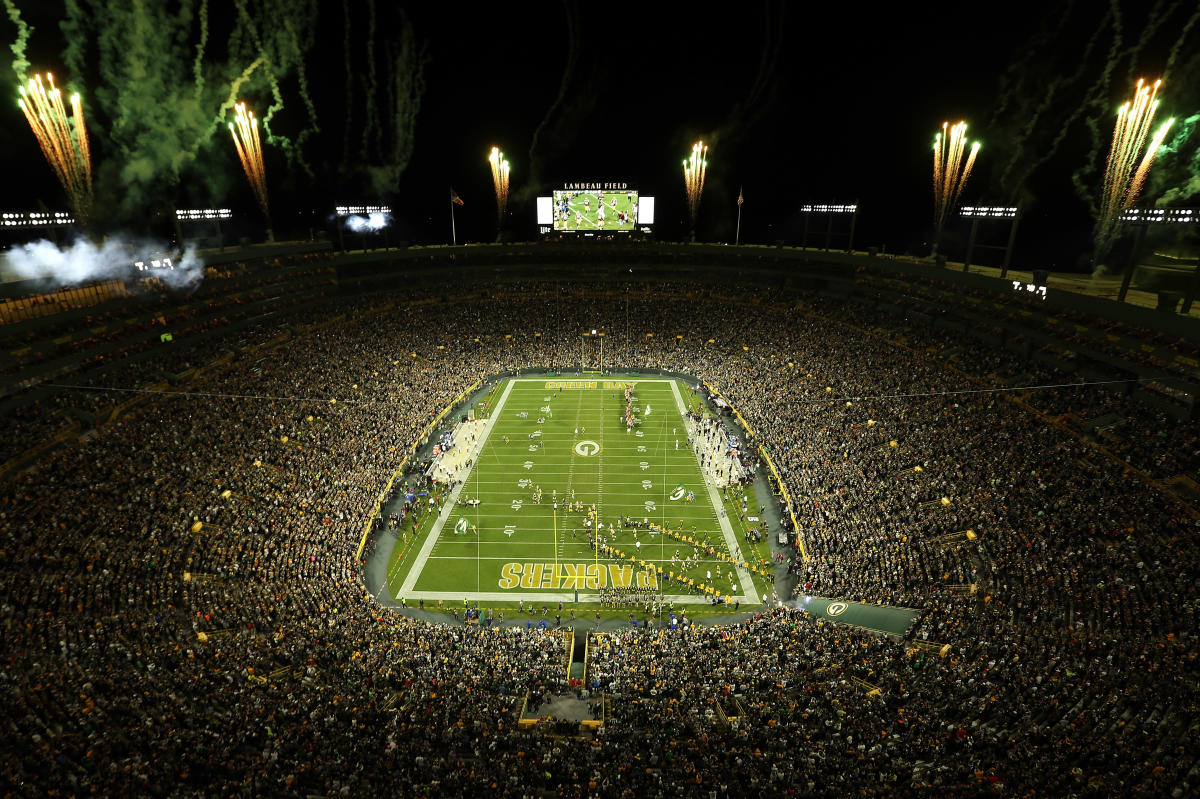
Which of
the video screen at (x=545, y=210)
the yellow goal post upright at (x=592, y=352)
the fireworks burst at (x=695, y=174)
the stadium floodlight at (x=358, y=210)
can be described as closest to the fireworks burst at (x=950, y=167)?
the fireworks burst at (x=695, y=174)

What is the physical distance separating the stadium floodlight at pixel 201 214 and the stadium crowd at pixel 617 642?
16.6 meters

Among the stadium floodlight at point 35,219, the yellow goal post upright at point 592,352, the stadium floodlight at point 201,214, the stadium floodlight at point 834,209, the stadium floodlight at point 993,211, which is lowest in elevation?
the yellow goal post upright at point 592,352

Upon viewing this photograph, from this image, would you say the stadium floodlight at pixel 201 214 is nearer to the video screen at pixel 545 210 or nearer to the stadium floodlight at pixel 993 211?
the video screen at pixel 545 210

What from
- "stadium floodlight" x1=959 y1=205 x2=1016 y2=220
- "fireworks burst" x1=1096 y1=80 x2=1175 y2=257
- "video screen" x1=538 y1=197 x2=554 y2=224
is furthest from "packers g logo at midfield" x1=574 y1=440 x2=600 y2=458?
"stadium floodlight" x1=959 y1=205 x2=1016 y2=220

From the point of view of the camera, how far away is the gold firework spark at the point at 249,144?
37.3 metres

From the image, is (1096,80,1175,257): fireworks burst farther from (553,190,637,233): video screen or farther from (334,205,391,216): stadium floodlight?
(334,205,391,216): stadium floodlight

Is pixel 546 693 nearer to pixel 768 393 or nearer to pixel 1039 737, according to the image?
pixel 1039 737

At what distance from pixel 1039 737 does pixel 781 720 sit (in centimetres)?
528

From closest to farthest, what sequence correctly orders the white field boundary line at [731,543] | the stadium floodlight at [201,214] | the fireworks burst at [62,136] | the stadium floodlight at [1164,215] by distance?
the white field boundary line at [731,543]
the stadium floodlight at [1164,215]
the fireworks burst at [62,136]
the stadium floodlight at [201,214]

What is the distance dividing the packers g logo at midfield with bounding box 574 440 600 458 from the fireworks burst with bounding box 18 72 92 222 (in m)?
29.5

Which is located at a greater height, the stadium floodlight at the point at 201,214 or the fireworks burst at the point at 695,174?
the fireworks burst at the point at 695,174

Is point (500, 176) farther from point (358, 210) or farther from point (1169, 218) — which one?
point (1169, 218)

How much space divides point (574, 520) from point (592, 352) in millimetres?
24344

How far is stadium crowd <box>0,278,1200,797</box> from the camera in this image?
1213cm
